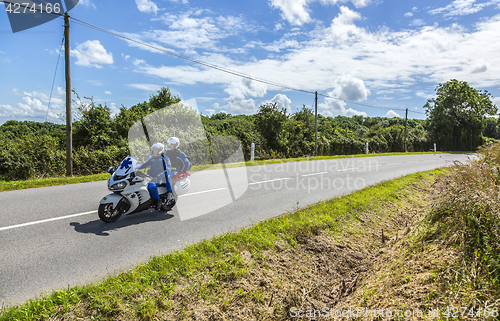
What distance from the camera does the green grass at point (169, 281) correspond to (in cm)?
262

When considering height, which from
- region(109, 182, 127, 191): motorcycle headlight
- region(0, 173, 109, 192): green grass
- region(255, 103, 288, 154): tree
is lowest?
region(0, 173, 109, 192): green grass

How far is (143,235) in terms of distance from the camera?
457 cm

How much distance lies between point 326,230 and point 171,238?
110 inches

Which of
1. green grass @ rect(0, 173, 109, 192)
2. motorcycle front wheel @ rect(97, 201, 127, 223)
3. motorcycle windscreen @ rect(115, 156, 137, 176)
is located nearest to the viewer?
motorcycle front wheel @ rect(97, 201, 127, 223)

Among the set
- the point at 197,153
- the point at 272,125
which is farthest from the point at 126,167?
the point at 272,125

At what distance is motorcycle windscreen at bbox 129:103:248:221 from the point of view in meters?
6.69

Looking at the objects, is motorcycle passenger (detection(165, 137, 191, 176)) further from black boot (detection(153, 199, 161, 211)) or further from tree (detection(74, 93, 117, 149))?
tree (detection(74, 93, 117, 149))

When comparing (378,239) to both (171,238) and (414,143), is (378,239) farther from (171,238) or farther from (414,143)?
(414,143)

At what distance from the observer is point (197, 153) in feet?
46.1

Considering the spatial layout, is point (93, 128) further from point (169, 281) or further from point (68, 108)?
point (169, 281)

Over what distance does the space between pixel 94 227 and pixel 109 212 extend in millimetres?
349

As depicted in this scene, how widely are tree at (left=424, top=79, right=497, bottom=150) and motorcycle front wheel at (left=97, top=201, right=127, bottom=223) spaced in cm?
4815

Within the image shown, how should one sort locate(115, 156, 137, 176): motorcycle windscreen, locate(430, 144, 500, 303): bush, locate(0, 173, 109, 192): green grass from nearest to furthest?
locate(430, 144, 500, 303): bush, locate(115, 156, 137, 176): motorcycle windscreen, locate(0, 173, 109, 192): green grass

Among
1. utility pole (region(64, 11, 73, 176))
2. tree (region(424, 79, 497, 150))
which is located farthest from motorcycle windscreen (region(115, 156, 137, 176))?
tree (region(424, 79, 497, 150))
